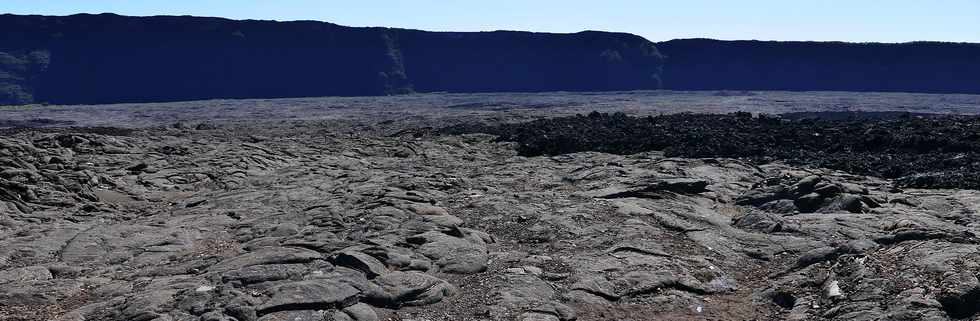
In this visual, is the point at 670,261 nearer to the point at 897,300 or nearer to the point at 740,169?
the point at 897,300

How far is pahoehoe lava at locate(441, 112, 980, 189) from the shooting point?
2359 cm

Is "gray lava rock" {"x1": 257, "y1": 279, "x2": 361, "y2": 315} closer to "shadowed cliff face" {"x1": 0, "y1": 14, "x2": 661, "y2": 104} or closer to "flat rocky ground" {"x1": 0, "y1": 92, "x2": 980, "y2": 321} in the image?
"flat rocky ground" {"x1": 0, "y1": 92, "x2": 980, "y2": 321}

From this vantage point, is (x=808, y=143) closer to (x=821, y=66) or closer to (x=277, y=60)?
(x=821, y=66)

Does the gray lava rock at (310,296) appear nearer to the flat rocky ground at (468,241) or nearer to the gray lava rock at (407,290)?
the flat rocky ground at (468,241)

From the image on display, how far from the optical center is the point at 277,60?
11981 centimetres

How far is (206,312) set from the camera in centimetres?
1005

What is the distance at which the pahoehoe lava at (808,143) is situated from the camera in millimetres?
23594

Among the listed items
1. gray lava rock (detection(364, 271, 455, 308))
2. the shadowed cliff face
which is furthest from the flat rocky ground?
the shadowed cliff face

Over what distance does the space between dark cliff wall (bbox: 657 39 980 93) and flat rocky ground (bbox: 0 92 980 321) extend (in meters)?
100

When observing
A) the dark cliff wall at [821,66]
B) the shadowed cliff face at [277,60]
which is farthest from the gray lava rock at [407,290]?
the dark cliff wall at [821,66]

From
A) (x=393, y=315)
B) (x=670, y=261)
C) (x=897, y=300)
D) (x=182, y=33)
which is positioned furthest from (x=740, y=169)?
(x=182, y=33)

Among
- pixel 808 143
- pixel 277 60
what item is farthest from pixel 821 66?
pixel 808 143

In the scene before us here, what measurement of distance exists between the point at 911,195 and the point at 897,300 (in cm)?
1068

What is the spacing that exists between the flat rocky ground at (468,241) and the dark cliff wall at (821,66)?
3951 inches
